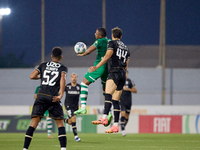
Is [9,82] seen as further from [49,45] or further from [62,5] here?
[62,5]

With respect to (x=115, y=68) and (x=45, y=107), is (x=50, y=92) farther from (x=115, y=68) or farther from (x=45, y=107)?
(x=115, y=68)

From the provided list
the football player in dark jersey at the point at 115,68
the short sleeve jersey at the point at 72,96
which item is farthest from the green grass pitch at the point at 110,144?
the football player in dark jersey at the point at 115,68

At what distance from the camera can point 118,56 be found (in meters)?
9.09

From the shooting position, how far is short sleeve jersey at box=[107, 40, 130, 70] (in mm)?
8961

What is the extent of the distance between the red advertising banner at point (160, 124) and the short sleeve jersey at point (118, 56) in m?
10.8

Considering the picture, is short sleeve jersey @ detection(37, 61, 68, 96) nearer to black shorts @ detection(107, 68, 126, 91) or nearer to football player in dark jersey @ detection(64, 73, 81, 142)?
black shorts @ detection(107, 68, 126, 91)

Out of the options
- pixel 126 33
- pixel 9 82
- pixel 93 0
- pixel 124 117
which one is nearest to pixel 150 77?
pixel 126 33

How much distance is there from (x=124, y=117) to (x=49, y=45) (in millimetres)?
17889

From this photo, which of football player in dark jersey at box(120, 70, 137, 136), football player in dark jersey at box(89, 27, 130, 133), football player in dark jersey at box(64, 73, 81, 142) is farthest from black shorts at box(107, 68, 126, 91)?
football player in dark jersey at box(120, 70, 137, 136)

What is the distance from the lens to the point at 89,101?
2864 cm

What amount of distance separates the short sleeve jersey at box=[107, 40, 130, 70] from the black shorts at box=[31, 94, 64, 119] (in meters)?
1.56

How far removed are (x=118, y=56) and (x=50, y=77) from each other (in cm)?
165

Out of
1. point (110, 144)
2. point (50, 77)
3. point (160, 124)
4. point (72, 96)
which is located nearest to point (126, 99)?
point (72, 96)

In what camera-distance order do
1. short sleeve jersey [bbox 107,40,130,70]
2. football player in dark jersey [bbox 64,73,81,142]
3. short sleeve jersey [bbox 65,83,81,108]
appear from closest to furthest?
short sleeve jersey [bbox 107,40,130,70] < football player in dark jersey [bbox 64,73,81,142] < short sleeve jersey [bbox 65,83,81,108]
